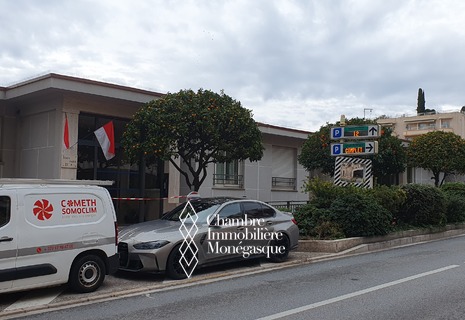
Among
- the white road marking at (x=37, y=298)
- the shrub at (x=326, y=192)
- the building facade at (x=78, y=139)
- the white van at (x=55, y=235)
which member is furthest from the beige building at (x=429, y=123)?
the white road marking at (x=37, y=298)

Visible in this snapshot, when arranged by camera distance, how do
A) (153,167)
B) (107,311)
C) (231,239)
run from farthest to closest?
(153,167)
(231,239)
(107,311)

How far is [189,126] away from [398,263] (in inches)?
253

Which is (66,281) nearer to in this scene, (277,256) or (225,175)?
(277,256)

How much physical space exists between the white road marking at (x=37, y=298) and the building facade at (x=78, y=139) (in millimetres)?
6696

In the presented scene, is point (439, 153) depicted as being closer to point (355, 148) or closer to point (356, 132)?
point (356, 132)

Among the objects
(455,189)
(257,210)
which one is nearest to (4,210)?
Answer: (257,210)

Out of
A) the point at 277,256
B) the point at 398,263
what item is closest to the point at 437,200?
the point at 398,263

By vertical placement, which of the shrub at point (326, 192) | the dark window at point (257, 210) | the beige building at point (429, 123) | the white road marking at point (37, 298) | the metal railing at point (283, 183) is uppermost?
the beige building at point (429, 123)

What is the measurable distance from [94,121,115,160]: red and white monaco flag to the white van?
732cm

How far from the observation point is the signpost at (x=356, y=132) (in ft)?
52.7

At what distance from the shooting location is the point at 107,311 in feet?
22.2

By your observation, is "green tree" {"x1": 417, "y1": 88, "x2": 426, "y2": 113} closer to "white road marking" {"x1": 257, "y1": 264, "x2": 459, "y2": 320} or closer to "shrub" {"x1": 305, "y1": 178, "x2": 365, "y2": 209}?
"shrub" {"x1": 305, "y1": 178, "x2": 365, "y2": 209}

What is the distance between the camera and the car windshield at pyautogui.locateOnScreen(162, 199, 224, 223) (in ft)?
32.1

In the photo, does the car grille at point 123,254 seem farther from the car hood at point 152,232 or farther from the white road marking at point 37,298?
the white road marking at point 37,298
